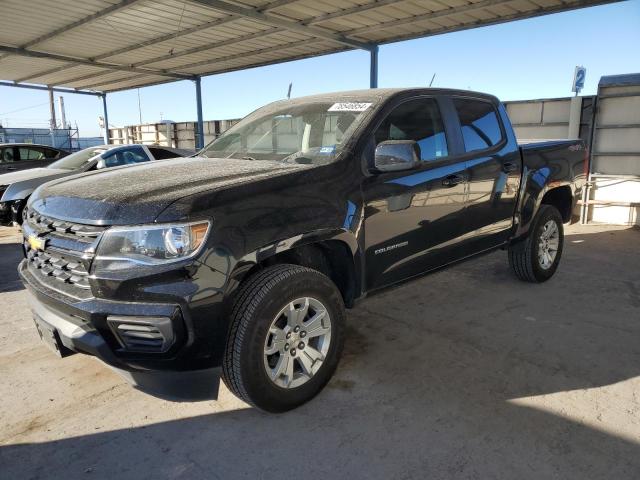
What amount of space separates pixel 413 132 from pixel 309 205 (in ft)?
4.04

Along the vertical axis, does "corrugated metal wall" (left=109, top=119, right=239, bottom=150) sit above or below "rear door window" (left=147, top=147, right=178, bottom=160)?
above

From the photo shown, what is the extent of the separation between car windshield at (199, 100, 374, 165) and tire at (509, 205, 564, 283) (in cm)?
235

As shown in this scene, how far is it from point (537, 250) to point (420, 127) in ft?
7.08

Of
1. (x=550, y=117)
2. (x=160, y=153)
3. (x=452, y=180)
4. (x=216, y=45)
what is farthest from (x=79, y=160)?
(x=550, y=117)

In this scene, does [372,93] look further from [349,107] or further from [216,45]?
[216,45]

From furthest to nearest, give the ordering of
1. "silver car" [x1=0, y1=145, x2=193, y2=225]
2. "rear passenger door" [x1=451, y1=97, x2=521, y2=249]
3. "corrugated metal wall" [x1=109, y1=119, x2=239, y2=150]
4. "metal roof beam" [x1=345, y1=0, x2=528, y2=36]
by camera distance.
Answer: "corrugated metal wall" [x1=109, y1=119, x2=239, y2=150] → "metal roof beam" [x1=345, y1=0, x2=528, y2=36] → "silver car" [x1=0, y1=145, x2=193, y2=225] → "rear passenger door" [x1=451, y1=97, x2=521, y2=249]

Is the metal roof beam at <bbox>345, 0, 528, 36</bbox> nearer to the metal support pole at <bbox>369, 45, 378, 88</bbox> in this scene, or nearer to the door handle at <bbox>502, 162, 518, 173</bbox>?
the metal support pole at <bbox>369, 45, 378, 88</bbox>

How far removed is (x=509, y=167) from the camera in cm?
423

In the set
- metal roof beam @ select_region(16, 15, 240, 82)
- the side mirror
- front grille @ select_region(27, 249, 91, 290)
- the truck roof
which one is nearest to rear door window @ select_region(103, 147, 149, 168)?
metal roof beam @ select_region(16, 15, 240, 82)

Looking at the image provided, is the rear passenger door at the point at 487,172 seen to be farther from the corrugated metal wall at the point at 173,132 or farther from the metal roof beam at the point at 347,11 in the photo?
the corrugated metal wall at the point at 173,132

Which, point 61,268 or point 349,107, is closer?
point 61,268

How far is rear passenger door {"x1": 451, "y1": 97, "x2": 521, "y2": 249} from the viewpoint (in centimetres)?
387

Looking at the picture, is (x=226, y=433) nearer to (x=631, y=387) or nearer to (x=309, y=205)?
(x=309, y=205)

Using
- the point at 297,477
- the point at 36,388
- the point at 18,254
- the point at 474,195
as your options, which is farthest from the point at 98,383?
the point at 18,254
